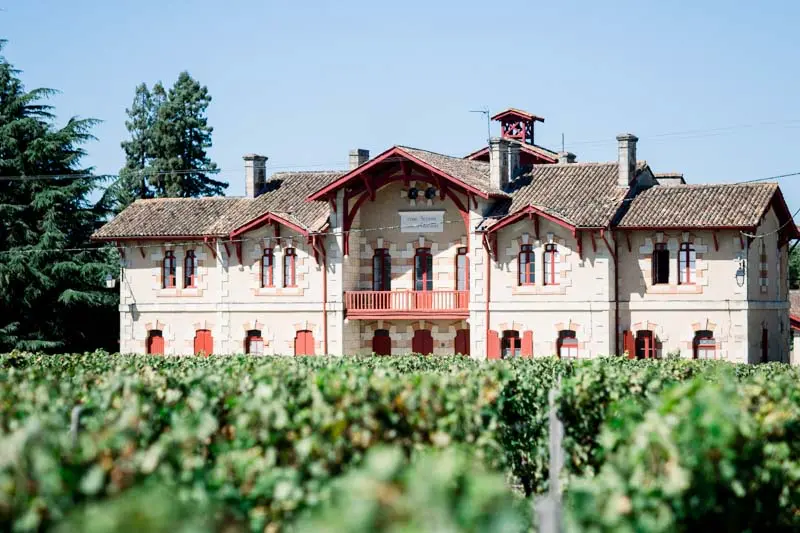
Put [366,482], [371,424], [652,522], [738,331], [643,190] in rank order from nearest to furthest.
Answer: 1. [366,482]
2. [652,522]
3. [371,424]
4. [738,331]
5. [643,190]

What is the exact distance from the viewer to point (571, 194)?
114 feet

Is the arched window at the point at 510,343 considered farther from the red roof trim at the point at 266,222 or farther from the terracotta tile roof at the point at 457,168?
the red roof trim at the point at 266,222

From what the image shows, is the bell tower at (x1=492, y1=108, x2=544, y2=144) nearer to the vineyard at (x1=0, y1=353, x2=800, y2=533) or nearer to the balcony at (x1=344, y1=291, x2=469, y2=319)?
the balcony at (x1=344, y1=291, x2=469, y2=319)

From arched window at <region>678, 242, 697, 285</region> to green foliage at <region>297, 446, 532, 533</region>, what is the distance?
28099 mm

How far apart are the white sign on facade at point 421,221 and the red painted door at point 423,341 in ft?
10.2

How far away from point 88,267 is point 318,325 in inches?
416

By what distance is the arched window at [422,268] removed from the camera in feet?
120

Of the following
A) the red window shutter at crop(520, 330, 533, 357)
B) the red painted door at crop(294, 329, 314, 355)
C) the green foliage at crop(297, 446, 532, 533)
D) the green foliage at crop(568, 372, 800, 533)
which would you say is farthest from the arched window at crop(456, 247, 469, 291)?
the green foliage at crop(297, 446, 532, 533)

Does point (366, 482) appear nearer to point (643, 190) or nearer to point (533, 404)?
point (533, 404)

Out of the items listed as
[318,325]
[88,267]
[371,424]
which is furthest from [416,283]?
[371,424]

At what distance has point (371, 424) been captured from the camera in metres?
9.49

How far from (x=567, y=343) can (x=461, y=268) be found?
13.9 feet

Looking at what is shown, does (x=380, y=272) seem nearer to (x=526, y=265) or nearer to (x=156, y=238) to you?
(x=526, y=265)

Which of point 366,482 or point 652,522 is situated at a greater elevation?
point 366,482
